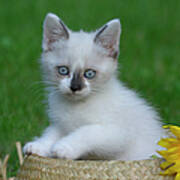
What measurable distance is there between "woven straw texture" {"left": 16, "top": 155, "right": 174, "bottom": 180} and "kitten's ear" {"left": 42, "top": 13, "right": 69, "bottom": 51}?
1.04 m

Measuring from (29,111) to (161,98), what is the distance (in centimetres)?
167

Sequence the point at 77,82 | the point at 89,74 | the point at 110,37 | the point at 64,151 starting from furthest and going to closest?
1. the point at 110,37
2. the point at 89,74
3. the point at 77,82
4. the point at 64,151

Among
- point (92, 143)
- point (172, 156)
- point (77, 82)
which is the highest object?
point (77, 82)

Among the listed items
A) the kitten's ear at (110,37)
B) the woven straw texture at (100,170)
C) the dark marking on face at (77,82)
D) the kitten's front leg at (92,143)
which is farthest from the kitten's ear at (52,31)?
the woven straw texture at (100,170)

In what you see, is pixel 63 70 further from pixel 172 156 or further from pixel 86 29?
pixel 86 29

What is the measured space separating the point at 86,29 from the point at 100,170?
6.76 feet

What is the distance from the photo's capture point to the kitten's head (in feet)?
9.55

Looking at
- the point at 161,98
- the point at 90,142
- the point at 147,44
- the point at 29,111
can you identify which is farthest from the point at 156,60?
the point at 90,142

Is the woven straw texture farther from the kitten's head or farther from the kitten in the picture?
the kitten's head

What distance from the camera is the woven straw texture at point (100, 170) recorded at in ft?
7.72

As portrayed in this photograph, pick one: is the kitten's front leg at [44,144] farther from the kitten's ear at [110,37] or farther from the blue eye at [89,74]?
the kitten's ear at [110,37]

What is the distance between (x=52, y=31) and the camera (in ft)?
10.4

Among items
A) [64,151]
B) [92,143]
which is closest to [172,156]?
[92,143]

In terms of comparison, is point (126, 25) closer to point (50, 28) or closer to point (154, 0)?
point (154, 0)
